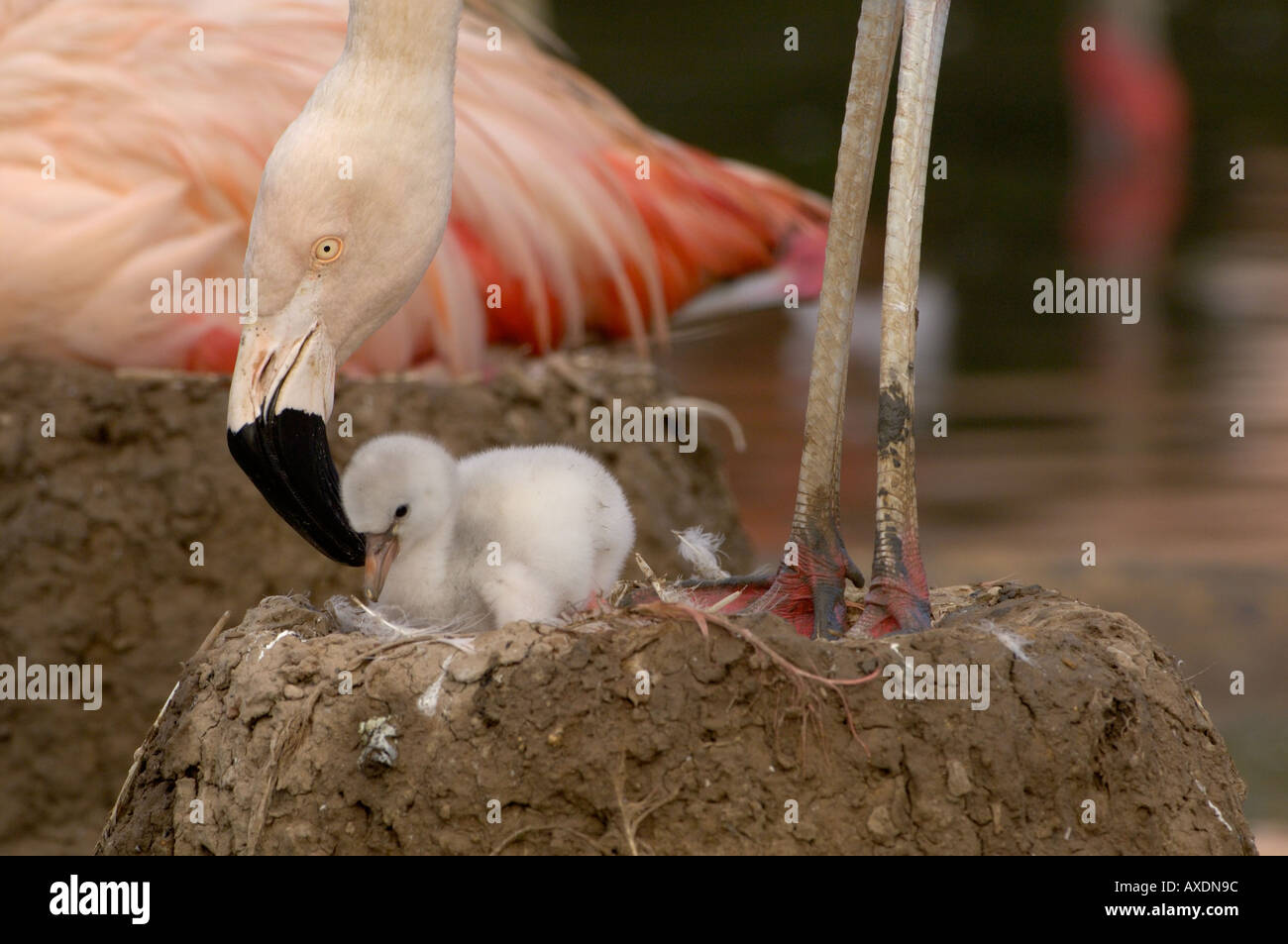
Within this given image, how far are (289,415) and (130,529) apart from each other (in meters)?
2.43

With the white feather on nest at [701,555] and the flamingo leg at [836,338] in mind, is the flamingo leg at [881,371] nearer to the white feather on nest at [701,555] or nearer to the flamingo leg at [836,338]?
the flamingo leg at [836,338]

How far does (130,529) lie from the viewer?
16.4ft

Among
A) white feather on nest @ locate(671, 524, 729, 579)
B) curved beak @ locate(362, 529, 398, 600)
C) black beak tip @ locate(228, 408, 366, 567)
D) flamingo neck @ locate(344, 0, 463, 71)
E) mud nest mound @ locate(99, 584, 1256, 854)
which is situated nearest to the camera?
mud nest mound @ locate(99, 584, 1256, 854)

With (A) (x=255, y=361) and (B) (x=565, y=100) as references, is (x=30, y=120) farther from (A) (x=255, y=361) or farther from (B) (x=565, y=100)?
(A) (x=255, y=361)

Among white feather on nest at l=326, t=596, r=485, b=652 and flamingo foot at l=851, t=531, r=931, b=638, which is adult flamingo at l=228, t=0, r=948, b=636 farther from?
white feather on nest at l=326, t=596, r=485, b=652

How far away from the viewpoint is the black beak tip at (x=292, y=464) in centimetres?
274

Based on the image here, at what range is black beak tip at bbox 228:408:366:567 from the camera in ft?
8.99

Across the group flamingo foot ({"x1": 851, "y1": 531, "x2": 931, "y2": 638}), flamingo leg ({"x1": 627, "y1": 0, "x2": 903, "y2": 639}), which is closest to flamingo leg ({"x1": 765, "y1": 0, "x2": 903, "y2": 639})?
flamingo leg ({"x1": 627, "y1": 0, "x2": 903, "y2": 639})

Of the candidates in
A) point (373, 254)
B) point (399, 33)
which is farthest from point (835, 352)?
point (399, 33)

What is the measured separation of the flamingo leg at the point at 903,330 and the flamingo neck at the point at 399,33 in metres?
0.83

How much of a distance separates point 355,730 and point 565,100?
3079 millimetres

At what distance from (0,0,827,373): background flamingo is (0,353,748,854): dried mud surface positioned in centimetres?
12

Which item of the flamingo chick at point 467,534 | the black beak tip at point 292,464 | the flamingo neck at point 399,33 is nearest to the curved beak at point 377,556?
the flamingo chick at point 467,534

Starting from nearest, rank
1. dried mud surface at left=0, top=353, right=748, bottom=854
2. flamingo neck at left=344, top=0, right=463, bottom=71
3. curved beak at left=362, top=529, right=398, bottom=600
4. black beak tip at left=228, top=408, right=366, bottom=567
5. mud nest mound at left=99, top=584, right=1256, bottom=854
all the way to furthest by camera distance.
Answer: mud nest mound at left=99, top=584, right=1256, bottom=854
black beak tip at left=228, top=408, right=366, bottom=567
flamingo neck at left=344, top=0, right=463, bottom=71
curved beak at left=362, top=529, right=398, bottom=600
dried mud surface at left=0, top=353, right=748, bottom=854
